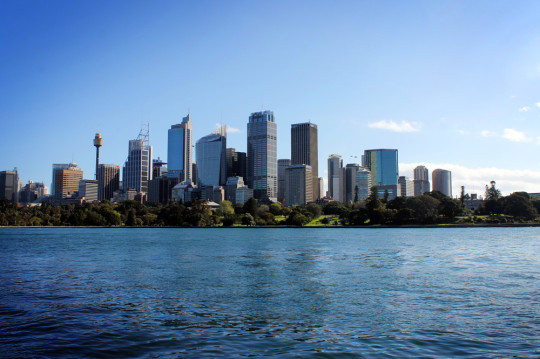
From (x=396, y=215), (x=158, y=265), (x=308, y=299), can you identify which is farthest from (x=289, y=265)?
(x=396, y=215)

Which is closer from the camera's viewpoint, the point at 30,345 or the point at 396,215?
the point at 30,345

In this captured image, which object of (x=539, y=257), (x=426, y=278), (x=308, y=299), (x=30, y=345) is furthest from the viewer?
(x=539, y=257)

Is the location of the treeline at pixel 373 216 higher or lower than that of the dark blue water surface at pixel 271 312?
higher

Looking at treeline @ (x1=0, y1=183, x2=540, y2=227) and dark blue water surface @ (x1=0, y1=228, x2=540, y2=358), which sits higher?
treeline @ (x1=0, y1=183, x2=540, y2=227)

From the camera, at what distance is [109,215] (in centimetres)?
19562

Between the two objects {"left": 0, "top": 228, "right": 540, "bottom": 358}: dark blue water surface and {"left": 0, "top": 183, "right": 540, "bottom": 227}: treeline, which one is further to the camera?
{"left": 0, "top": 183, "right": 540, "bottom": 227}: treeline

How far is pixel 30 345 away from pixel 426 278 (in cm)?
2721

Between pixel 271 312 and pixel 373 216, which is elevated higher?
pixel 373 216

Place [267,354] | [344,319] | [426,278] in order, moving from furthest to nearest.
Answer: [426,278], [344,319], [267,354]

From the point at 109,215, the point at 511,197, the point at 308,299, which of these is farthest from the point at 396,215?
the point at 308,299

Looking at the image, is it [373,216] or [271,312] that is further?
[373,216]

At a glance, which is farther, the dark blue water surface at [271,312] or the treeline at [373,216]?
the treeline at [373,216]

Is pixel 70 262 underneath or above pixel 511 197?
underneath

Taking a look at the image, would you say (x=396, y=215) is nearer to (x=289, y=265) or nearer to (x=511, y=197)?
(x=511, y=197)
